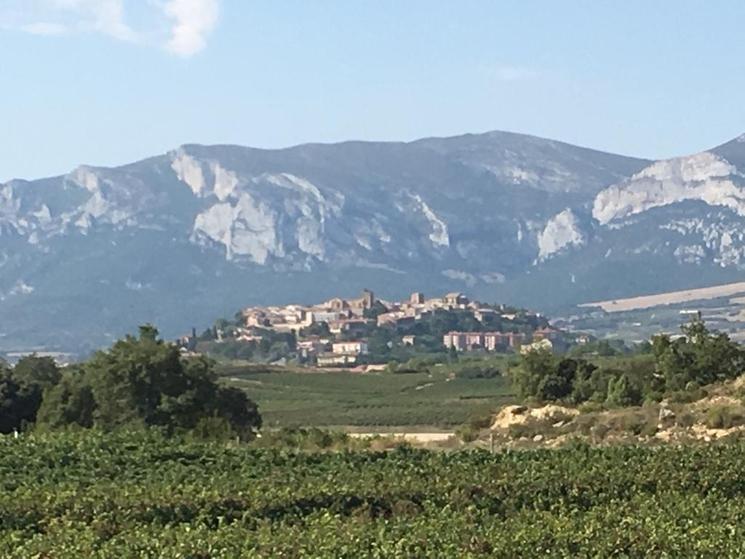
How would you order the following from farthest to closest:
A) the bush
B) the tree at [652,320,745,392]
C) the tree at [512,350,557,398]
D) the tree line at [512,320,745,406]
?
the tree at [512,350,557,398], the tree at [652,320,745,392], the tree line at [512,320,745,406], the bush

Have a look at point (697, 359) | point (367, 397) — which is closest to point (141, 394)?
point (697, 359)

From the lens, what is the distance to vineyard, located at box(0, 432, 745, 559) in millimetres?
16500

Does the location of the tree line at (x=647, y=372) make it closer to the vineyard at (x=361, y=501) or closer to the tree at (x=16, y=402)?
the tree at (x=16, y=402)

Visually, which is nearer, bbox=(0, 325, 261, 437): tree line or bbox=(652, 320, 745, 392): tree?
bbox=(0, 325, 261, 437): tree line

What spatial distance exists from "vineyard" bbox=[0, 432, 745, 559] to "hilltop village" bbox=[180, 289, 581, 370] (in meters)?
111

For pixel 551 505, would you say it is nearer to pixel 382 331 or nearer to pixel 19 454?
pixel 19 454

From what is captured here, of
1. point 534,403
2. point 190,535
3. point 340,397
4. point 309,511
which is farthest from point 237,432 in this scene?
point 340,397

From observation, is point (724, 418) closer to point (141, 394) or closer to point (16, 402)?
point (141, 394)

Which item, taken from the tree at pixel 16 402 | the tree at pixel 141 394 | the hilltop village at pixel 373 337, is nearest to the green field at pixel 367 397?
the tree at pixel 16 402

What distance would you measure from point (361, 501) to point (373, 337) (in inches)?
6159

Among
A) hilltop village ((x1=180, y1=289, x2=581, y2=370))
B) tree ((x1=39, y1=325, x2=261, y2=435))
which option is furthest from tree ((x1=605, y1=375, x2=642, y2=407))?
hilltop village ((x1=180, y1=289, x2=581, y2=370))

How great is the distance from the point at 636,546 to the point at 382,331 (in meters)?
166

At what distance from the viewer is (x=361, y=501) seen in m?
20.9

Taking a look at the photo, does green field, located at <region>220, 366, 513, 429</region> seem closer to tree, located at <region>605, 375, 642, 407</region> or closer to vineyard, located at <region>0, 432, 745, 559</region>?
tree, located at <region>605, 375, 642, 407</region>
